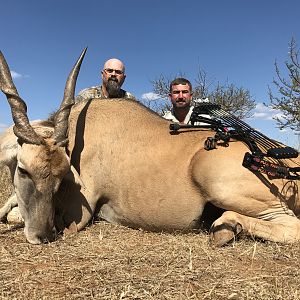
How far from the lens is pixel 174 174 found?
3600mm

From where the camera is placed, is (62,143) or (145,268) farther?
(62,143)

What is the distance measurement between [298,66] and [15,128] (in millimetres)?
11713

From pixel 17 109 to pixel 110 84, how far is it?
2977 mm

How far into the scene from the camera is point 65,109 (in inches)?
144

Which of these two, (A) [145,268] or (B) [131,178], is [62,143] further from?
(A) [145,268]

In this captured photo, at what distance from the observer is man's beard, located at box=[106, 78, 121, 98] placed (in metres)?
6.27

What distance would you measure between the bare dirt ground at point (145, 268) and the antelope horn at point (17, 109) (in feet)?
2.70

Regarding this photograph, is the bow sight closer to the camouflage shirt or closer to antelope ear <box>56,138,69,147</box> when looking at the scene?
antelope ear <box>56,138,69,147</box>

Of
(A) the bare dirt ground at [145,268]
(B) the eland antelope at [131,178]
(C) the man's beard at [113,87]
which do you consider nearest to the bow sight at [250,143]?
(B) the eland antelope at [131,178]

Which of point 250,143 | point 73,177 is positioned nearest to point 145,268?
point 73,177

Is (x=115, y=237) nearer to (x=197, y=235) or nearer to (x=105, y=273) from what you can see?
(x=197, y=235)

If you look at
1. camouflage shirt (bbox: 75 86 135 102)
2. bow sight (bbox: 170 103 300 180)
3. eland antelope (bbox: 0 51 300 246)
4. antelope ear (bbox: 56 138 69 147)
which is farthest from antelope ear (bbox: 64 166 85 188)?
camouflage shirt (bbox: 75 86 135 102)

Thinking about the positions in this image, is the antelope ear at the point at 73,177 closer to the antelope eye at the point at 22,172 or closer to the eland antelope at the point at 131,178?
the eland antelope at the point at 131,178

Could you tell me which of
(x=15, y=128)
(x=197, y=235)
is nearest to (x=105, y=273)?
(x=197, y=235)
